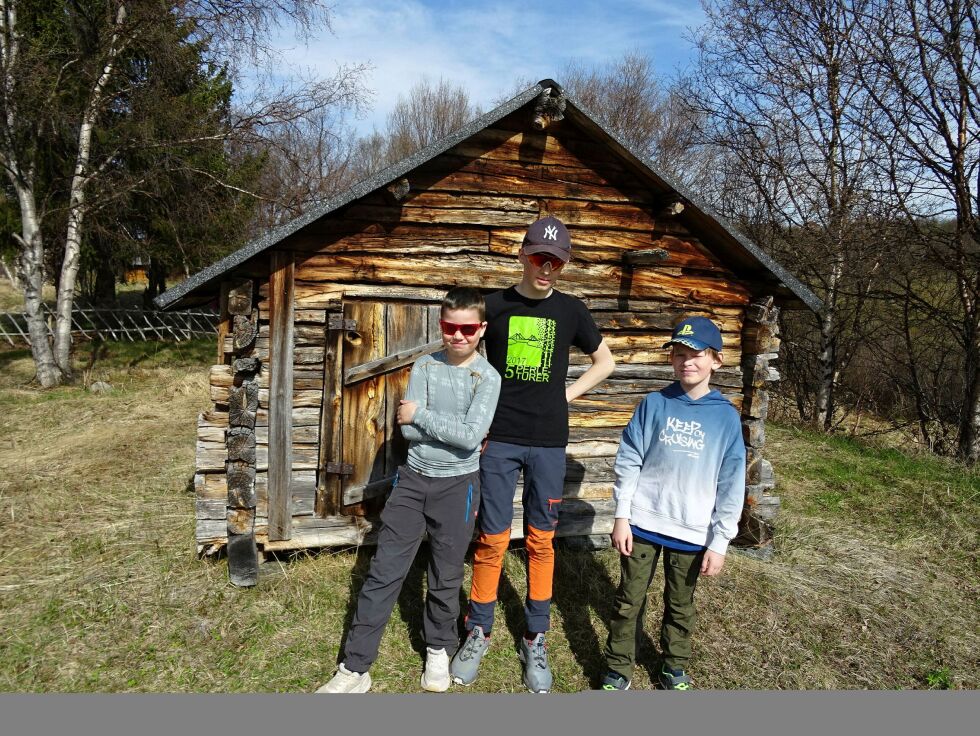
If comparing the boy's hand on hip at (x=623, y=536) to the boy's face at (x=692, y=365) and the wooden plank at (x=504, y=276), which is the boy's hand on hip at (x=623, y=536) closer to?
the boy's face at (x=692, y=365)

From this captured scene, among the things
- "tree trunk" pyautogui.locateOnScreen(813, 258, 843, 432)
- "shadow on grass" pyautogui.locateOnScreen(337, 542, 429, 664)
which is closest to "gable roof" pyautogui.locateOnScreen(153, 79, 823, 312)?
"shadow on grass" pyautogui.locateOnScreen(337, 542, 429, 664)

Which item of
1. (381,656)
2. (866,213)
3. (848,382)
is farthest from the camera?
(848,382)

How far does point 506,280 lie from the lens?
15.3 feet

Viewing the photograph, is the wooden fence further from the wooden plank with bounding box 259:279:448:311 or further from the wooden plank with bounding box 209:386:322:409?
the wooden plank with bounding box 259:279:448:311

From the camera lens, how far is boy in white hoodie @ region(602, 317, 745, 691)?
3.08m

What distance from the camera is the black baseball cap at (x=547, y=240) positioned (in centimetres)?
314

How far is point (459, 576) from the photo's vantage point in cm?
331

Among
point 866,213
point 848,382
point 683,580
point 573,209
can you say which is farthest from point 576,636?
point 848,382

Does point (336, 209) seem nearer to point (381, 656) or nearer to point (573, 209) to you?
point (573, 209)

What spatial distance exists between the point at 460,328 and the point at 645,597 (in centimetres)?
176

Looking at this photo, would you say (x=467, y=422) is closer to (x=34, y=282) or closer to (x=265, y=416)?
(x=265, y=416)

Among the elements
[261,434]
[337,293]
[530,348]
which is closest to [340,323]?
[337,293]

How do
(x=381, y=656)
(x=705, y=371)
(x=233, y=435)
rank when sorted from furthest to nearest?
(x=233, y=435) → (x=381, y=656) → (x=705, y=371)

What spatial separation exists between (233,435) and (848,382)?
12.8 metres
